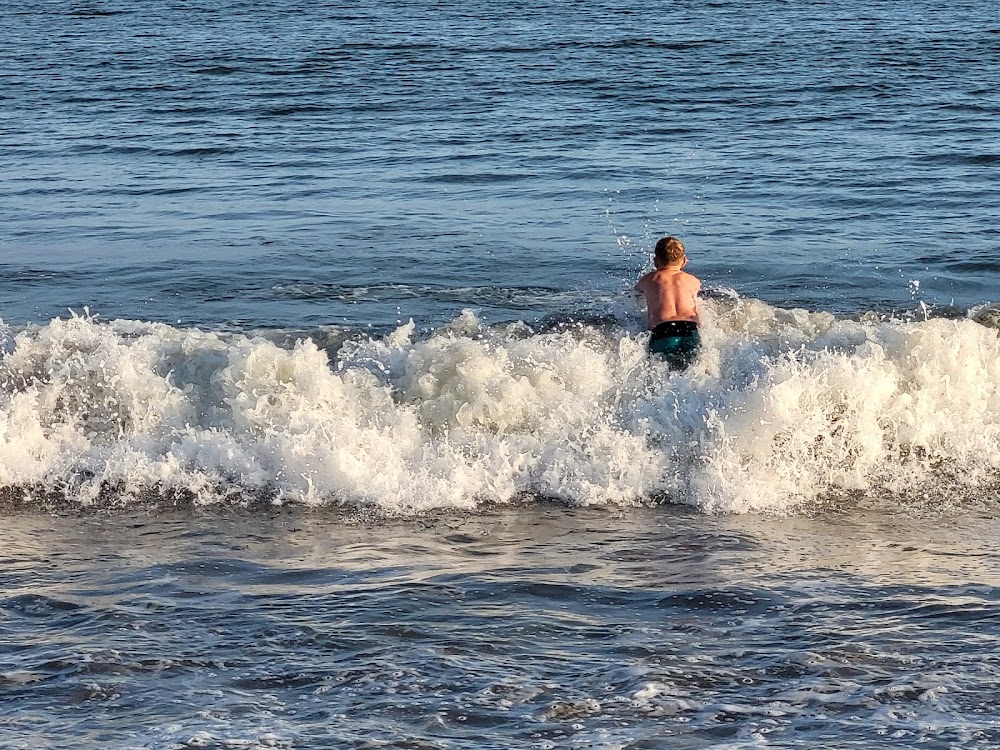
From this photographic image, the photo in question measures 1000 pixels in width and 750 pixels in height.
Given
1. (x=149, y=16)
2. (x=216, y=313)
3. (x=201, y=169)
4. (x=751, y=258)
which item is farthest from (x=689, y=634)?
(x=149, y=16)

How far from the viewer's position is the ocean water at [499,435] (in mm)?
4387

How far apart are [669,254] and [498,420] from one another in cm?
192

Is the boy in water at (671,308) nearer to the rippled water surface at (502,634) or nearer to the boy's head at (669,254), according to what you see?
the boy's head at (669,254)

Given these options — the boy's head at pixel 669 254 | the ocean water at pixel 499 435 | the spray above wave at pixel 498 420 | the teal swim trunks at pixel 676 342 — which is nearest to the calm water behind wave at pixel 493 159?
the ocean water at pixel 499 435

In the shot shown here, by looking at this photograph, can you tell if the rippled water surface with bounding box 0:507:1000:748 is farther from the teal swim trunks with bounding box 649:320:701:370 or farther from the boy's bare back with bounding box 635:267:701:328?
the boy's bare back with bounding box 635:267:701:328

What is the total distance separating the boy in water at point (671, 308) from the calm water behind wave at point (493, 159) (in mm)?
1734

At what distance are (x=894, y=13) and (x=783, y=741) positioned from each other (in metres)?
24.8

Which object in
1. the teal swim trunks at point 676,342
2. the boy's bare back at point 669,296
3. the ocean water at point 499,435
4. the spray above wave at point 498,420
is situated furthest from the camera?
the boy's bare back at point 669,296

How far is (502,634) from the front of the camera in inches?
191

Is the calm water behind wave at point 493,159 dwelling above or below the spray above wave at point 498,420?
above

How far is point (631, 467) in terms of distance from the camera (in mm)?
7273

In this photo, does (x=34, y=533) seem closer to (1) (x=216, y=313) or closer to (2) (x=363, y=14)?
(1) (x=216, y=313)

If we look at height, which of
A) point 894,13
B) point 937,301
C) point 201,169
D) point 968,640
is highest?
point 894,13

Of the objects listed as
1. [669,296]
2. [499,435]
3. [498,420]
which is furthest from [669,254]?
[499,435]
